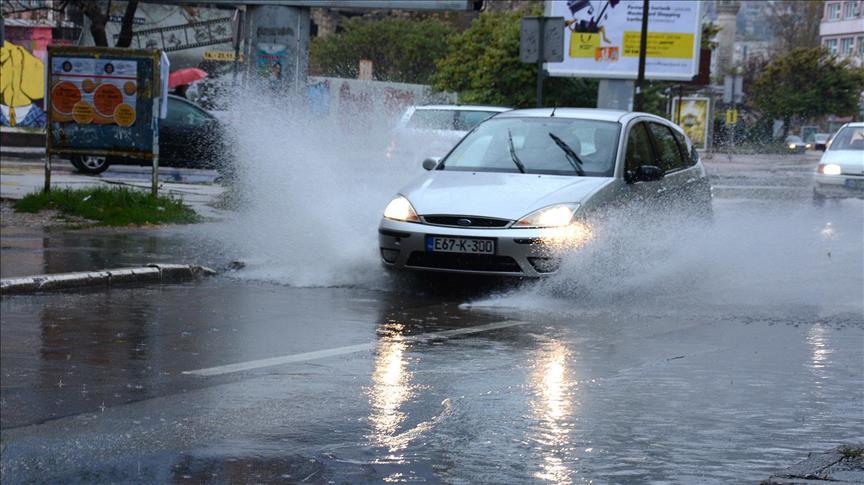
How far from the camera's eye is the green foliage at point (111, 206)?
47.5ft

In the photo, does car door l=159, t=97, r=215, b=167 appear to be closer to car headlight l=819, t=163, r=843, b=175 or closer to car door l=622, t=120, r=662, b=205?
car headlight l=819, t=163, r=843, b=175

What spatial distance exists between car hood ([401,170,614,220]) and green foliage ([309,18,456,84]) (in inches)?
1637

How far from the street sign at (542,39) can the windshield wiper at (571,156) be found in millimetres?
6791

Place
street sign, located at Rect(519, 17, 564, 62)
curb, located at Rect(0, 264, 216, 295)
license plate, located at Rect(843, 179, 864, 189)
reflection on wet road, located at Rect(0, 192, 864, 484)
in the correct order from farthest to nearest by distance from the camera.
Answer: license plate, located at Rect(843, 179, 864, 189)
street sign, located at Rect(519, 17, 564, 62)
curb, located at Rect(0, 264, 216, 295)
reflection on wet road, located at Rect(0, 192, 864, 484)

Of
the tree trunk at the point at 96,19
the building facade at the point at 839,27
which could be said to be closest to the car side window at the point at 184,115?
the tree trunk at the point at 96,19

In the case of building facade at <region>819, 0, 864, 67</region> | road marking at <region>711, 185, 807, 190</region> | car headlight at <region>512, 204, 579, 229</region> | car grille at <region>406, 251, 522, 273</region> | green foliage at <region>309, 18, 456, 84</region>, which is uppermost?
building facade at <region>819, 0, 864, 67</region>

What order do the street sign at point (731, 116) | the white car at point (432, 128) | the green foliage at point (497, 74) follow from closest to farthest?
the white car at point (432, 128) < the green foliage at point (497, 74) < the street sign at point (731, 116)

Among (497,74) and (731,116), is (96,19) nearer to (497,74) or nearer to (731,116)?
(497,74)

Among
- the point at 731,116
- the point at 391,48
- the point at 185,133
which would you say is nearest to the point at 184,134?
the point at 185,133

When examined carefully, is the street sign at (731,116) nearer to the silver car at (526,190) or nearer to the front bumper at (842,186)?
the front bumper at (842,186)

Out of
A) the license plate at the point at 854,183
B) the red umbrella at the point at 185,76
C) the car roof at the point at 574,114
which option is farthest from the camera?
the red umbrella at the point at 185,76

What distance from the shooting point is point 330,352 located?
771cm

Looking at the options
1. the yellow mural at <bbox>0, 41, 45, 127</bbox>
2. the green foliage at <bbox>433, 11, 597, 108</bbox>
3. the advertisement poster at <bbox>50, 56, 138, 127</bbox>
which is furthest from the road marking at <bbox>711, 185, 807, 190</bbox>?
the yellow mural at <bbox>0, 41, 45, 127</bbox>

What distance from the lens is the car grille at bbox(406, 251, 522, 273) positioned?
9.94 metres
